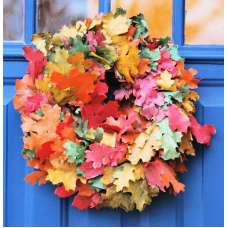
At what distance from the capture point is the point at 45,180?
1891 mm

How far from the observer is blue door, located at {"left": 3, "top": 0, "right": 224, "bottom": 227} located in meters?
1.96

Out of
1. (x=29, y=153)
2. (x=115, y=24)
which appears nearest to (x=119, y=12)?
(x=115, y=24)

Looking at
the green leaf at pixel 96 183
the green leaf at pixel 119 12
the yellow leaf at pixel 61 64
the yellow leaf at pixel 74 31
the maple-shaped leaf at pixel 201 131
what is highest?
the green leaf at pixel 119 12

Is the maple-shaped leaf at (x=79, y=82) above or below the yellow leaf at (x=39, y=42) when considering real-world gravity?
below

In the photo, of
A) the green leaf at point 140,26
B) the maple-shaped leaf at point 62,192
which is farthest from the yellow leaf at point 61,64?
the maple-shaped leaf at point 62,192

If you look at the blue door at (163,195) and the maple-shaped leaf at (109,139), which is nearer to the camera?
the maple-shaped leaf at (109,139)

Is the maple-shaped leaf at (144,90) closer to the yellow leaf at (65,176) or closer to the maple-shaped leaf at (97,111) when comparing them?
the maple-shaped leaf at (97,111)

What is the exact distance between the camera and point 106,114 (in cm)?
187

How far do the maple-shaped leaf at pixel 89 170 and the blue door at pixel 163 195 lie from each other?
174 millimetres

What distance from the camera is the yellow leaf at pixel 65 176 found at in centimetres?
183

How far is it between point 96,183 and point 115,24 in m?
0.44

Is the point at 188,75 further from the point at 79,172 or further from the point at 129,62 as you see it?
the point at 79,172
